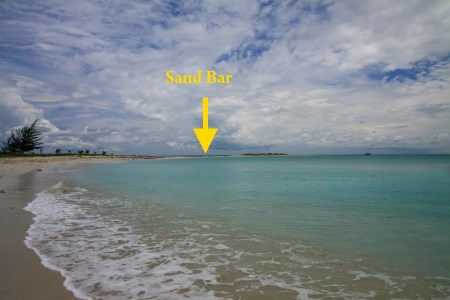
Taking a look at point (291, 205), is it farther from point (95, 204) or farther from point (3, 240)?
point (3, 240)

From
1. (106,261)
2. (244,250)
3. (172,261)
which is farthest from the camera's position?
(244,250)

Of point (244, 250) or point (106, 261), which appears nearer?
point (106, 261)

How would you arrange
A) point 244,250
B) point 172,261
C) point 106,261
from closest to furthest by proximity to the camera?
point 106,261 < point 172,261 < point 244,250

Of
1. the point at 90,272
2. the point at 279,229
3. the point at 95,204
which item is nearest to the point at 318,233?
the point at 279,229

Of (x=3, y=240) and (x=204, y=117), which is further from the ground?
(x=204, y=117)

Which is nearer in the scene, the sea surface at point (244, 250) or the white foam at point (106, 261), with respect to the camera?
the white foam at point (106, 261)

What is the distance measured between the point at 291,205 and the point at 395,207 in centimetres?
563

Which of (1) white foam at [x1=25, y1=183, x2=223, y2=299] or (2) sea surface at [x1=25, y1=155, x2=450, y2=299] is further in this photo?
(2) sea surface at [x1=25, y1=155, x2=450, y2=299]

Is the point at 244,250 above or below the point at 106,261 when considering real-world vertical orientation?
below

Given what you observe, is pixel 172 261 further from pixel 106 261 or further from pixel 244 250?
pixel 244 250

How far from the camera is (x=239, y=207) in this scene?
15.5 m

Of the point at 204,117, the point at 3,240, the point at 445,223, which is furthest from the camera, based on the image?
the point at 204,117

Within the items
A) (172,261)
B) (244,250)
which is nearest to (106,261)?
(172,261)

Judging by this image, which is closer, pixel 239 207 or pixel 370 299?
pixel 370 299
